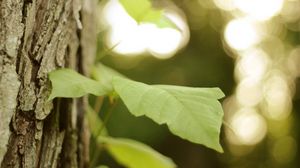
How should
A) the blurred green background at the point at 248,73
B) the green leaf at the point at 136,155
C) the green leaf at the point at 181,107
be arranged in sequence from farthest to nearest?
the blurred green background at the point at 248,73 → the green leaf at the point at 136,155 → the green leaf at the point at 181,107

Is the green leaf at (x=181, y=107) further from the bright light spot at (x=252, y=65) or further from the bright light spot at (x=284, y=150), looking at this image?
the bright light spot at (x=284, y=150)

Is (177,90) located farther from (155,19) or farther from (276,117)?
(276,117)

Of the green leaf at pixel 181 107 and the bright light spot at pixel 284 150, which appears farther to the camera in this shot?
the bright light spot at pixel 284 150

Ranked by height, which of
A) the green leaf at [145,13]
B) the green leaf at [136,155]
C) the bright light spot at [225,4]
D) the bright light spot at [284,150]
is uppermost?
the green leaf at [145,13]

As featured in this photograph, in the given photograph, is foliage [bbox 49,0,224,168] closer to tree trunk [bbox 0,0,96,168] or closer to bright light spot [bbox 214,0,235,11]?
tree trunk [bbox 0,0,96,168]

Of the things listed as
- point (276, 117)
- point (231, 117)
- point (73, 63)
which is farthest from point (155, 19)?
point (276, 117)

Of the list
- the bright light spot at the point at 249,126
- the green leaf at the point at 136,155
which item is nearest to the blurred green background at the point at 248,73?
the bright light spot at the point at 249,126

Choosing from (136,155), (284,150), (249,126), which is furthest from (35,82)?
(284,150)

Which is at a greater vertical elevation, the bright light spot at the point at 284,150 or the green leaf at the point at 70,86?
the green leaf at the point at 70,86
